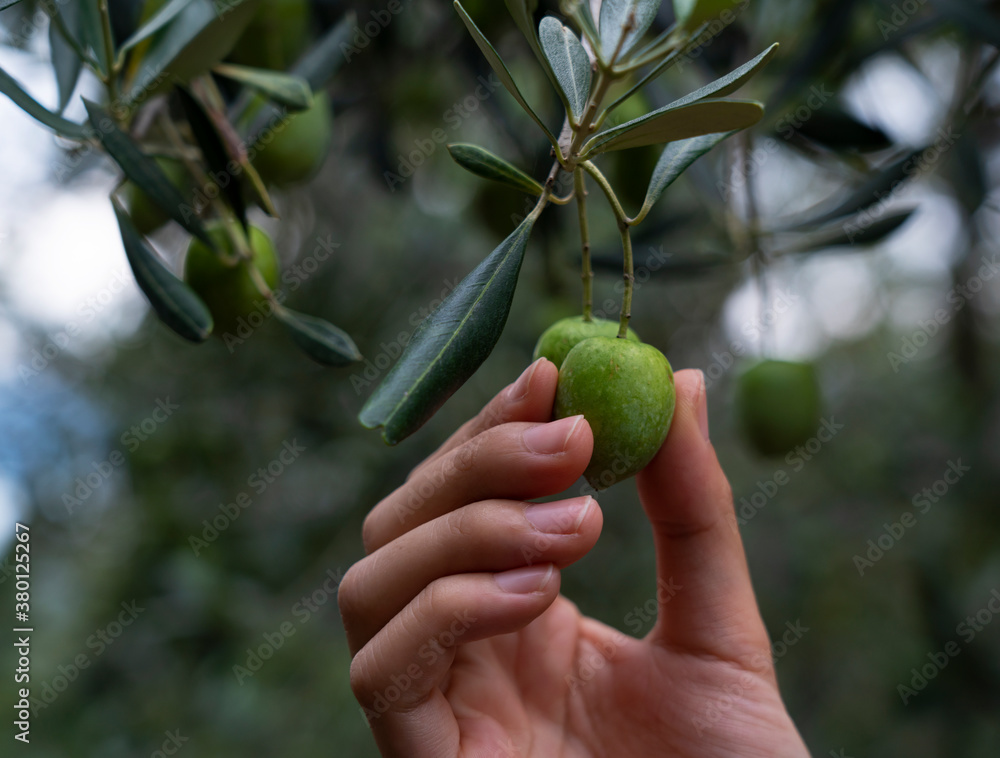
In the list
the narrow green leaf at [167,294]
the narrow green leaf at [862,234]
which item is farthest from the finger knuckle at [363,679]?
the narrow green leaf at [862,234]

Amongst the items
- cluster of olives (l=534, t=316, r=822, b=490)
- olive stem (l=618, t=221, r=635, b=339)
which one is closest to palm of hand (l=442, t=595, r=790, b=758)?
cluster of olives (l=534, t=316, r=822, b=490)

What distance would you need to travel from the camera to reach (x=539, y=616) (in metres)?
0.91

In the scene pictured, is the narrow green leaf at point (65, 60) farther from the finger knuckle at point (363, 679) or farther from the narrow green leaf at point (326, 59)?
the finger knuckle at point (363, 679)

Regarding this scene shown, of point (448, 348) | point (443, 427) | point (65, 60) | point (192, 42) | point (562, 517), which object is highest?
point (65, 60)

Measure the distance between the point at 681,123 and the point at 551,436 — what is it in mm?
315

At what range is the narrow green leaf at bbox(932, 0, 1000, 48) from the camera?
40.9 inches

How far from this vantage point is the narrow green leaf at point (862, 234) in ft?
3.93

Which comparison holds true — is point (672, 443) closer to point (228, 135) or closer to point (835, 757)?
point (228, 135)

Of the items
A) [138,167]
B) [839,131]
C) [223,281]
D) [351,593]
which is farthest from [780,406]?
[138,167]

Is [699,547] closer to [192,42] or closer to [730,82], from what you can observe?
[730,82]

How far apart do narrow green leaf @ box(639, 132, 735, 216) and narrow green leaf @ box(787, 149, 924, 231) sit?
→ 0.56m

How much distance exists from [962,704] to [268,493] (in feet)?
8.48

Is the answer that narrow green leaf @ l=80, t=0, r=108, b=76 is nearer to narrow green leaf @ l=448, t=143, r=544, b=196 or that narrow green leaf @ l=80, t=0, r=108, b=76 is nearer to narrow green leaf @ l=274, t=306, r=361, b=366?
narrow green leaf @ l=274, t=306, r=361, b=366

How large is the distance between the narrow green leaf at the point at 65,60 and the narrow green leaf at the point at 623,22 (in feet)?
2.23
